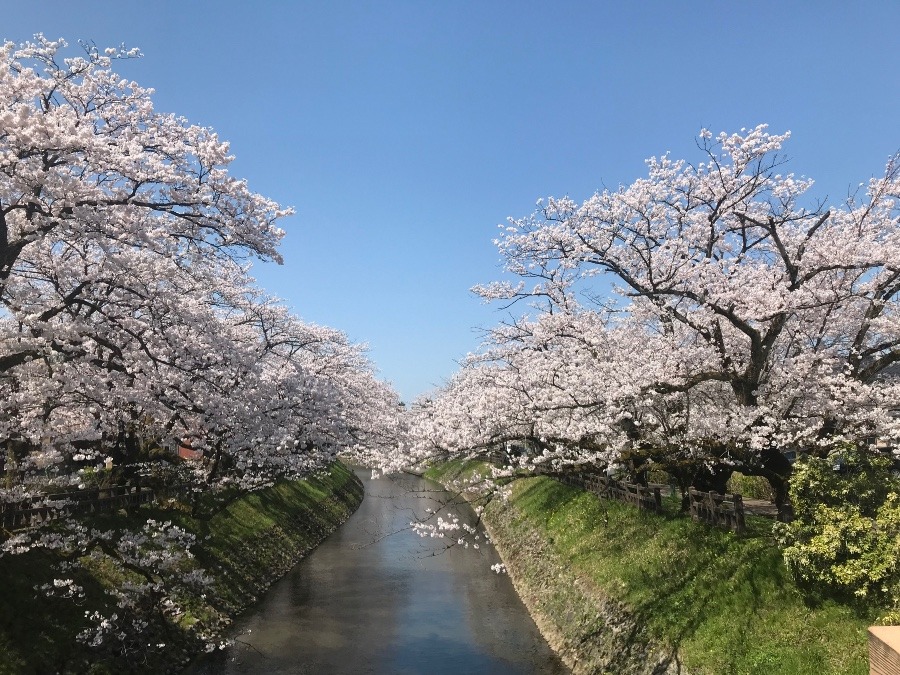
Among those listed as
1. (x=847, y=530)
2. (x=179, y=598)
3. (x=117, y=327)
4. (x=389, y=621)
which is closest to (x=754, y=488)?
(x=847, y=530)

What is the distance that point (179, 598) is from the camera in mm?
16594

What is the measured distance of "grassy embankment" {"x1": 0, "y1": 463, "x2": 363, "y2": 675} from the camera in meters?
11.9

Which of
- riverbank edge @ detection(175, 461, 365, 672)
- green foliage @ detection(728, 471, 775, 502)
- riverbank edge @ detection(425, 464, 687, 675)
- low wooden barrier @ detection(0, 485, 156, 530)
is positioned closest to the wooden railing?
riverbank edge @ detection(425, 464, 687, 675)

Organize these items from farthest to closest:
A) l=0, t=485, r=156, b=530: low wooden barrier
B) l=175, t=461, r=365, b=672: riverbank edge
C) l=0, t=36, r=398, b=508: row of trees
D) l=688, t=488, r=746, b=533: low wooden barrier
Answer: l=175, t=461, r=365, b=672: riverbank edge < l=688, t=488, r=746, b=533: low wooden barrier < l=0, t=485, r=156, b=530: low wooden barrier < l=0, t=36, r=398, b=508: row of trees

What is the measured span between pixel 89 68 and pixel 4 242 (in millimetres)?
3775

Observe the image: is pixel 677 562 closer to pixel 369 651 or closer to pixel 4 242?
pixel 369 651

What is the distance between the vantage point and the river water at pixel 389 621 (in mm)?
15602

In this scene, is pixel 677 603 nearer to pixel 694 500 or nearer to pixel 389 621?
pixel 694 500

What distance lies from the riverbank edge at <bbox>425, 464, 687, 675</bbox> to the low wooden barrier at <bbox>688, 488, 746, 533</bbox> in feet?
11.4

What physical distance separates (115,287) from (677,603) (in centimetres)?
1427

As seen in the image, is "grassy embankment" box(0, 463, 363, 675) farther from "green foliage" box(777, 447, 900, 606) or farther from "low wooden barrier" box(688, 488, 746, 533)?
"green foliage" box(777, 447, 900, 606)

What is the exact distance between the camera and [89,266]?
589 inches

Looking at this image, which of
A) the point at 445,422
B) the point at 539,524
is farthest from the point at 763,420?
the point at 539,524

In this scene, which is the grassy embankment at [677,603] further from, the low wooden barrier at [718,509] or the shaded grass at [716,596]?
the low wooden barrier at [718,509]
